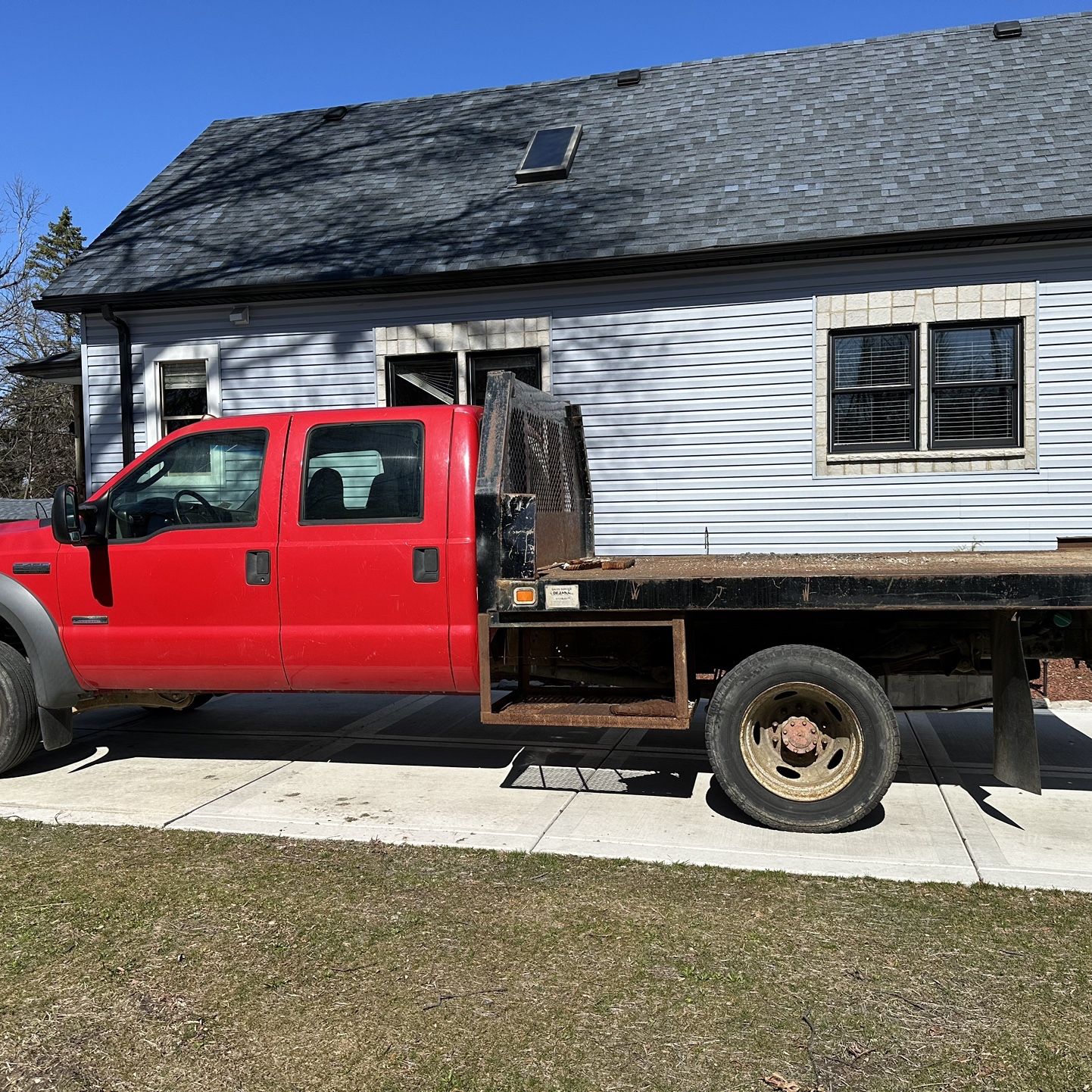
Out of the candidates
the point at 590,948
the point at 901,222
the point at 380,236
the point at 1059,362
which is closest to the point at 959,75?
the point at 901,222

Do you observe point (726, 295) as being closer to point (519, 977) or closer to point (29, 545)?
point (29, 545)

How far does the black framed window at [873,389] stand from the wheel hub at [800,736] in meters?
5.88

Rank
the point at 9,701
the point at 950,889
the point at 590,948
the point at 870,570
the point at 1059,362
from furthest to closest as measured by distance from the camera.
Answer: the point at 1059,362, the point at 9,701, the point at 870,570, the point at 950,889, the point at 590,948

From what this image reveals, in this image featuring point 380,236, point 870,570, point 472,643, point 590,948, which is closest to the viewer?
point 590,948

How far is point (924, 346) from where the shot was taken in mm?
10039

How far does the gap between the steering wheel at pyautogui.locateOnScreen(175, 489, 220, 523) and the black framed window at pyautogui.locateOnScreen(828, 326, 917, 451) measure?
6.64 metres

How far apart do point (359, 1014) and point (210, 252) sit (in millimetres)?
10795

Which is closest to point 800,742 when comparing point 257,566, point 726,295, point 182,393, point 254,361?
point 257,566

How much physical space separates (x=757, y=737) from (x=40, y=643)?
420 cm

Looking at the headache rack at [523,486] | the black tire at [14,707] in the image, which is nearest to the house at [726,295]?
the headache rack at [523,486]

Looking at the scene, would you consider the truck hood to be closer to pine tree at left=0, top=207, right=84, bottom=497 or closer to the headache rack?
the headache rack

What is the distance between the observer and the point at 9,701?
599 centimetres

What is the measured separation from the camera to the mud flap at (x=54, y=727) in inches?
239

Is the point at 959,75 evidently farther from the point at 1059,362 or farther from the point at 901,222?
the point at 1059,362
